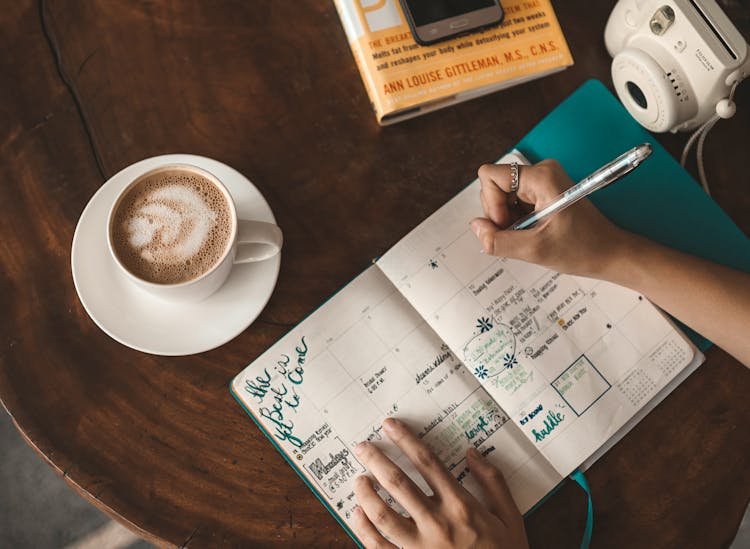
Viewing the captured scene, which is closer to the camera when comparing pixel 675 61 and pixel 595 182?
pixel 595 182

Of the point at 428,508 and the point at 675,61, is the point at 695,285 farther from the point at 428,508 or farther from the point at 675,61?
the point at 428,508

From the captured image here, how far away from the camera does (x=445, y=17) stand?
73cm

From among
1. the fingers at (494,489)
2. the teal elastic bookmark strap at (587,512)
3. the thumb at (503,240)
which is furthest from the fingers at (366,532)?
the thumb at (503,240)

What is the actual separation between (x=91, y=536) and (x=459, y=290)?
119 centimetres

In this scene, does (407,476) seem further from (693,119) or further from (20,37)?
(20,37)

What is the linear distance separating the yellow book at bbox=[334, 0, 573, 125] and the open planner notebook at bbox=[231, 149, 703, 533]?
129 mm

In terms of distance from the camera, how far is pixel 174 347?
0.66 m

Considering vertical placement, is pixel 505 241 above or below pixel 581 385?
above

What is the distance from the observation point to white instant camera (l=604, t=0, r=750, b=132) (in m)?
0.66

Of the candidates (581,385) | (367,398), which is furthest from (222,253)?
(581,385)

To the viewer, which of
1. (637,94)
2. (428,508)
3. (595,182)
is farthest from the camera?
(637,94)

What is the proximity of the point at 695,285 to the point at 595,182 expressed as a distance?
0.24m

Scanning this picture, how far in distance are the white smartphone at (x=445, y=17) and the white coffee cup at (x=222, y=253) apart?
30cm

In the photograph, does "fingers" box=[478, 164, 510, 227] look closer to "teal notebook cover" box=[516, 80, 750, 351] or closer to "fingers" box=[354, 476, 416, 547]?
"teal notebook cover" box=[516, 80, 750, 351]
